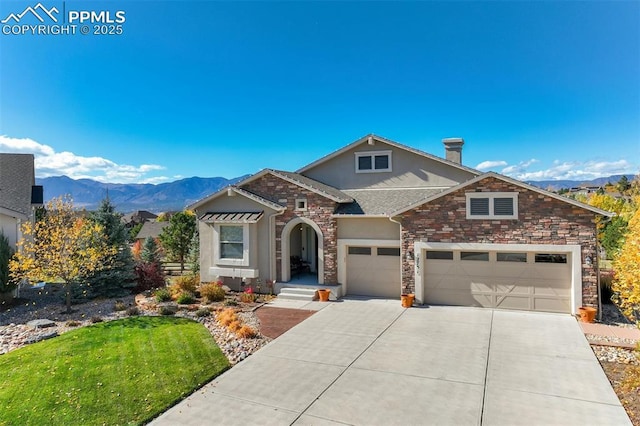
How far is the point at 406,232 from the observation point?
16.2 metres

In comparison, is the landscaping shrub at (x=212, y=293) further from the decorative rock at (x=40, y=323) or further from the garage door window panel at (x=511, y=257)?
the garage door window panel at (x=511, y=257)

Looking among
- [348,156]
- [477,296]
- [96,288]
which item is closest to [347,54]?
[348,156]

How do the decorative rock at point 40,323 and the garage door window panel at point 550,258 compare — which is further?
the garage door window panel at point 550,258

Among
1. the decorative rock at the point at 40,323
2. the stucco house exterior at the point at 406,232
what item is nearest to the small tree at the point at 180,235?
the stucco house exterior at the point at 406,232

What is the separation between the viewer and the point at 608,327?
42.5 feet

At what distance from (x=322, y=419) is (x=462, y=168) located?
15847 millimetres

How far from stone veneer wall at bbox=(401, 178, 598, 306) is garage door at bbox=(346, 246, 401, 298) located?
0.90m

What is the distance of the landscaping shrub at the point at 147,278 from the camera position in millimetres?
20220

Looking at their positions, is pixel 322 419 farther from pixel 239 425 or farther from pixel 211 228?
pixel 211 228

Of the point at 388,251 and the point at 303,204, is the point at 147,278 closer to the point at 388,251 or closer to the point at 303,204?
the point at 303,204

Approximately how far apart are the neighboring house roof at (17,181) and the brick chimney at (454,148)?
2371 cm

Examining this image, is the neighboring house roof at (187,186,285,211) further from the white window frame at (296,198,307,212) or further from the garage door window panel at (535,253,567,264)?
the garage door window panel at (535,253,567,264)

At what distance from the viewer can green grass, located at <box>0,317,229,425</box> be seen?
7656 mm

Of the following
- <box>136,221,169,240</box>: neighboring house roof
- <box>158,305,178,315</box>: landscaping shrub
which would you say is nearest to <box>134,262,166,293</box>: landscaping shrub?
<box>158,305,178,315</box>: landscaping shrub
